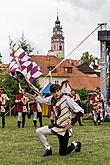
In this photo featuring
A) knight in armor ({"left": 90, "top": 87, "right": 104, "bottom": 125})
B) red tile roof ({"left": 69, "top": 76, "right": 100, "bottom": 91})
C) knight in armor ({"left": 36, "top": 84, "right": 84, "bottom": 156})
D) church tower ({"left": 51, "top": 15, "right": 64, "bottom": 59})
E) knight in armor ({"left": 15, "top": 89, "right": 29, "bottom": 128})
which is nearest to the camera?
knight in armor ({"left": 36, "top": 84, "right": 84, "bottom": 156})

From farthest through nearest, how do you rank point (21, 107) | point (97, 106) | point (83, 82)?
1. point (83, 82)
2. point (97, 106)
3. point (21, 107)

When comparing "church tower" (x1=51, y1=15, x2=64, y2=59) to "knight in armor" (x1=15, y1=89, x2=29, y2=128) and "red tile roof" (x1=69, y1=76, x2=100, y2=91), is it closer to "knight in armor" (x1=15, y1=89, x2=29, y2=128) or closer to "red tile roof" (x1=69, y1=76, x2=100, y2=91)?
"red tile roof" (x1=69, y1=76, x2=100, y2=91)

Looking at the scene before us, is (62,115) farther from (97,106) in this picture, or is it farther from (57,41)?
(57,41)

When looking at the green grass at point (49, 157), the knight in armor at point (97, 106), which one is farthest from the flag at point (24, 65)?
the knight in armor at point (97, 106)

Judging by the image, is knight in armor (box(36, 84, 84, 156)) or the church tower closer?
knight in armor (box(36, 84, 84, 156))

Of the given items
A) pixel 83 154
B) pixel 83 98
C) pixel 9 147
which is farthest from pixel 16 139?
pixel 83 98

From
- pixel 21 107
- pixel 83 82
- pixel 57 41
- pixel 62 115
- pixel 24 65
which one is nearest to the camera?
pixel 62 115

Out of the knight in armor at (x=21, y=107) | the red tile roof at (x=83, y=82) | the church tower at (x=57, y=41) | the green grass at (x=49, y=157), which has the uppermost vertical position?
the church tower at (x=57, y=41)

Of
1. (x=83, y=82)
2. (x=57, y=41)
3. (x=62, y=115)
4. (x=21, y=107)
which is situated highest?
(x=57, y=41)

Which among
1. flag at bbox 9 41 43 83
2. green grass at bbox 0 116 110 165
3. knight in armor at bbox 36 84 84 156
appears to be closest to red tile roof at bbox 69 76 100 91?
flag at bbox 9 41 43 83

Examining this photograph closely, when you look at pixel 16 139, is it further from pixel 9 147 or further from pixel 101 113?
pixel 101 113

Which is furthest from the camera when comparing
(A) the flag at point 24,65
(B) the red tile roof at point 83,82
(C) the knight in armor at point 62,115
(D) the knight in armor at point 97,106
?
(B) the red tile roof at point 83,82

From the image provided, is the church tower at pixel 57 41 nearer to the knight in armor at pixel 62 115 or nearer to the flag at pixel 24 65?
the flag at pixel 24 65

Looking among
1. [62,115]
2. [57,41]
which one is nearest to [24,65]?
[62,115]
